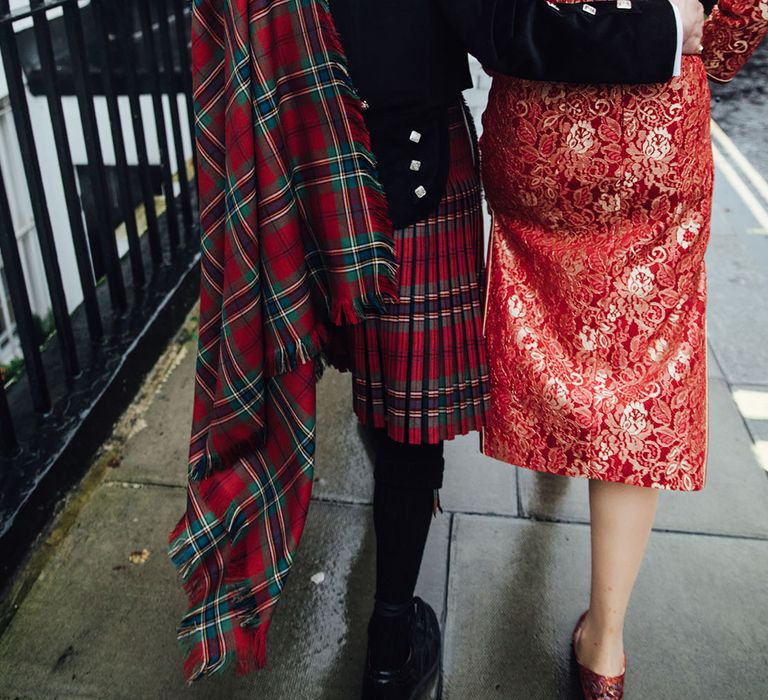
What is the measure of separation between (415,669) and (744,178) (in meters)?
4.03

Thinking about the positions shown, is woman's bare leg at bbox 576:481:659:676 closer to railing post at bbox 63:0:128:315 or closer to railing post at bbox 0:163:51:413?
railing post at bbox 0:163:51:413

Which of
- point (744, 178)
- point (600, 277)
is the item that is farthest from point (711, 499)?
point (744, 178)

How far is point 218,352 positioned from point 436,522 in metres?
1.07

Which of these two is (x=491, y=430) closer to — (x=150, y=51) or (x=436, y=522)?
(x=436, y=522)

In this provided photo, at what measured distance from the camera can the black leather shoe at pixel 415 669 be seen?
189 cm

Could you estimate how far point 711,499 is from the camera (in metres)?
2.57

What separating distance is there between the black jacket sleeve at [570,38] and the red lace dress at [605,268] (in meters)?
0.08

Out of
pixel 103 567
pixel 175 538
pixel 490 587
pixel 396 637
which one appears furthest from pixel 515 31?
pixel 103 567

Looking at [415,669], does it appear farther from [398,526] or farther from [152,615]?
[152,615]

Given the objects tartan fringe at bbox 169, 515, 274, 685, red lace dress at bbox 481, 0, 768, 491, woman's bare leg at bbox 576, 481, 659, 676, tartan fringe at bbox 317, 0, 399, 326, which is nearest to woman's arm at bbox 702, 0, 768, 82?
red lace dress at bbox 481, 0, 768, 491

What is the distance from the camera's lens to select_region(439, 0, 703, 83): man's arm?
1.34 m

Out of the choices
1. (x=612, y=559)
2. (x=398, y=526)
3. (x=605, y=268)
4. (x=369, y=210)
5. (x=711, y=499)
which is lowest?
(x=711, y=499)

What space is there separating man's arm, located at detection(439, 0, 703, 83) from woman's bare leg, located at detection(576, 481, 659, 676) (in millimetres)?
837

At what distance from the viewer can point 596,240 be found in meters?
1.62
